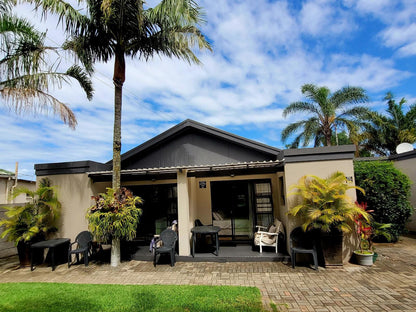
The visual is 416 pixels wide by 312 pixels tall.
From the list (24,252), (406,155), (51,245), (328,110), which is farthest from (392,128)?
(24,252)

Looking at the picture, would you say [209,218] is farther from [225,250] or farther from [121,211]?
[121,211]

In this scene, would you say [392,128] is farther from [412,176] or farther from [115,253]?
[115,253]

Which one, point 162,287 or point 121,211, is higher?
point 121,211

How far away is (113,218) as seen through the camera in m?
7.11

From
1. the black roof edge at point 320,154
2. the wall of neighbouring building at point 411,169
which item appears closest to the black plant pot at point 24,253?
the black roof edge at point 320,154

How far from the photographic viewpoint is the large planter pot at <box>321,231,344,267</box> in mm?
6441

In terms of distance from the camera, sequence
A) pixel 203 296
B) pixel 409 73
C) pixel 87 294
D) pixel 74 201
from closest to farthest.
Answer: pixel 203 296
pixel 87 294
pixel 74 201
pixel 409 73

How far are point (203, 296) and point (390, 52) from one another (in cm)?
1327

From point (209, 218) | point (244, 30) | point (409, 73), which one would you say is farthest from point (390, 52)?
point (209, 218)

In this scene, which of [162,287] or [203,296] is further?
[162,287]

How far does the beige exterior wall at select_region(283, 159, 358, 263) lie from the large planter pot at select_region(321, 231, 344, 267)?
0.56m

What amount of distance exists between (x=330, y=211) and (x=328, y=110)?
41.0 ft

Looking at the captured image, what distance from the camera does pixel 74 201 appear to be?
841cm

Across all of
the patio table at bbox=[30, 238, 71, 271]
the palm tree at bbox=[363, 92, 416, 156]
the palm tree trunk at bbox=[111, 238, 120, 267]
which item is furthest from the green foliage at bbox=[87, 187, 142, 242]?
the palm tree at bbox=[363, 92, 416, 156]
